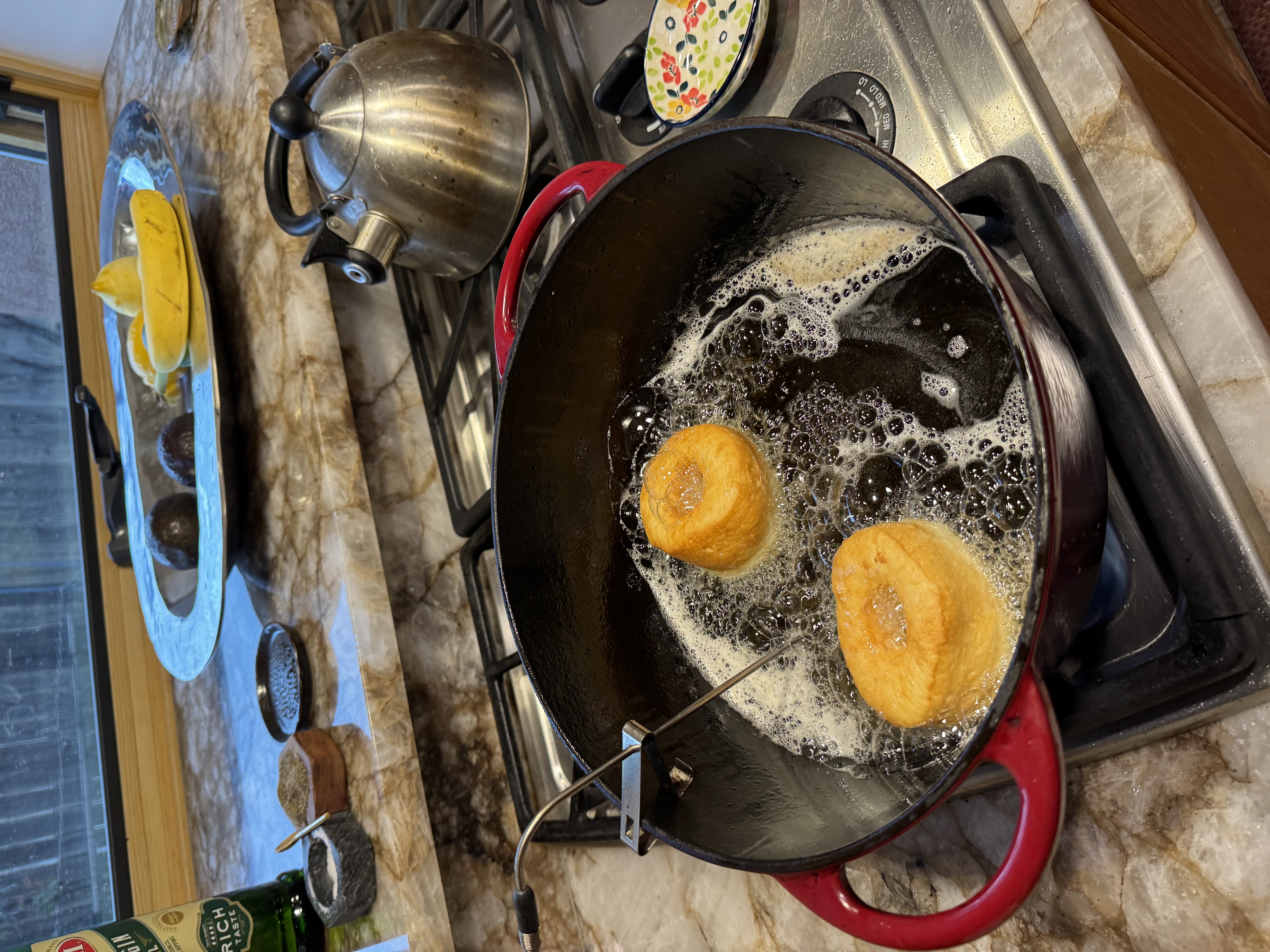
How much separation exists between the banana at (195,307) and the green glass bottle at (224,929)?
24.1 inches

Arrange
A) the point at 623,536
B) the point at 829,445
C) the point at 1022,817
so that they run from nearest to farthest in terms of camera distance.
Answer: the point at 1022,817, the point at 829,445, the point at 623,536

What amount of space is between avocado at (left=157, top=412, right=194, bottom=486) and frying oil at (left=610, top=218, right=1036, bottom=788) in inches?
27.3

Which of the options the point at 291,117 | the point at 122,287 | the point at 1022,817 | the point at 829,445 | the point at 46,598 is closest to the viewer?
the point at 1022,817

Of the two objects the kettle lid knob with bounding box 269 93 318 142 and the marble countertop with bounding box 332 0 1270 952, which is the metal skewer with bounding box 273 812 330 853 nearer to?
the marble countertop with bounding box 332 0 1270 952

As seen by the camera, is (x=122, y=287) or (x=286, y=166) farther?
(x=122, y=287)

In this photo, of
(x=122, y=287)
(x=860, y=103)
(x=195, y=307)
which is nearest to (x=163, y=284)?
(x=195, y=307)

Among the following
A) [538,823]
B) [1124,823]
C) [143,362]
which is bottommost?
[1124,823]

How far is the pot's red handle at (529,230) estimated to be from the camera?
2.13 feet

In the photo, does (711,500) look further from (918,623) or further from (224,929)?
(224,929)

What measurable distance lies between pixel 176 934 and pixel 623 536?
56 cm

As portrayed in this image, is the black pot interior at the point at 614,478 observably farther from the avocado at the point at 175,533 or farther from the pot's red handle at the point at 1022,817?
the avocado at the point at 175,533

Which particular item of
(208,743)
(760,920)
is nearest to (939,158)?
(760,920)

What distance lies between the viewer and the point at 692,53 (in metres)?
0.76

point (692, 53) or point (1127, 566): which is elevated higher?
point (692, 53)
